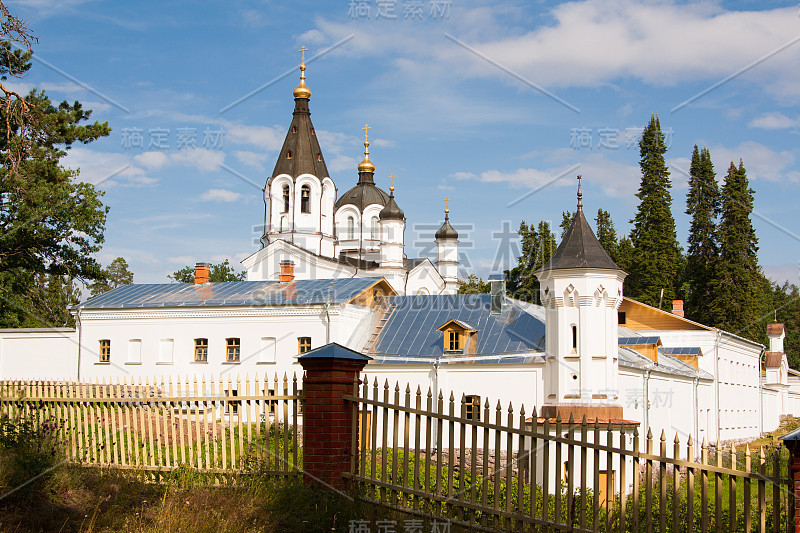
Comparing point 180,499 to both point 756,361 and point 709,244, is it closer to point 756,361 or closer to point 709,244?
point 756,361

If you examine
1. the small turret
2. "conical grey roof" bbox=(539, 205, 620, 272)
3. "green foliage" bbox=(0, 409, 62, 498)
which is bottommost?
"green foliage" bbox=(0, 409, 62, 498)

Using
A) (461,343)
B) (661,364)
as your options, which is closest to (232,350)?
(461,343)

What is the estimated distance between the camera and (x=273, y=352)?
26750 mm

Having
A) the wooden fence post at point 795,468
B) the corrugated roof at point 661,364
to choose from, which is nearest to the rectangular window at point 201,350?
the corrugated roof at point 661,364

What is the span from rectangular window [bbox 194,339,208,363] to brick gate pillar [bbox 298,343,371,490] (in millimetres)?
20750

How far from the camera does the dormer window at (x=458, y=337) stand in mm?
24141

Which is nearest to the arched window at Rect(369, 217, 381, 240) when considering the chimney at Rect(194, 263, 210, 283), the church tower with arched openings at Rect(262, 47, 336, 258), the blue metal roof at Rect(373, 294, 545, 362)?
the church tower with arched openings at Rect(262, 47, 336, 258)

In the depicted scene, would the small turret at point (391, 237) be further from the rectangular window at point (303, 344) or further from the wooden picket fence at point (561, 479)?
the wooden picket fence at point (561, 479)

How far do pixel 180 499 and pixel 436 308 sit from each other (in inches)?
783

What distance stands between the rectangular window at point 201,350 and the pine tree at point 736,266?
28385 mm

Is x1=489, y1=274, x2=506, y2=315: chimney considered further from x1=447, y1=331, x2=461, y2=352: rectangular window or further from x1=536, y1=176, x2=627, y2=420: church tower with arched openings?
x1=536, y1=176, x2=627, y2=420: church tower with arched openings

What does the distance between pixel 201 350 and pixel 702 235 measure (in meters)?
30.9

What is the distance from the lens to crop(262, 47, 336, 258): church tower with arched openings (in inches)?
1731

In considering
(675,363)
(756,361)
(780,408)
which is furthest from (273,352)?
(780,408)
